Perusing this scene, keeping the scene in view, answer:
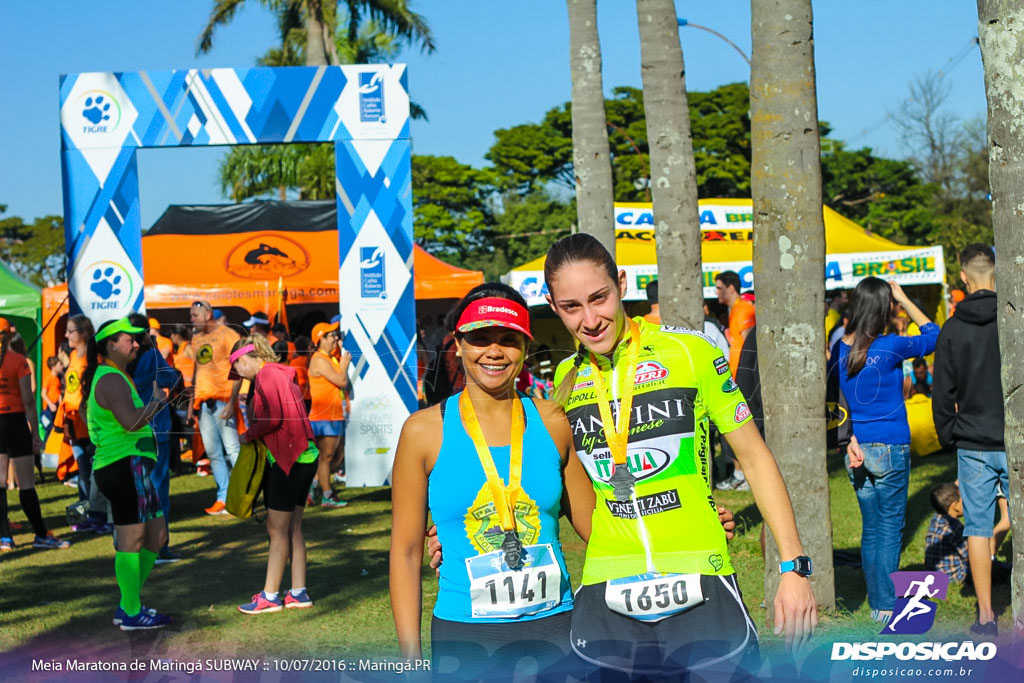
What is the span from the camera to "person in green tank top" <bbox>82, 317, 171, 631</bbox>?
632 cm

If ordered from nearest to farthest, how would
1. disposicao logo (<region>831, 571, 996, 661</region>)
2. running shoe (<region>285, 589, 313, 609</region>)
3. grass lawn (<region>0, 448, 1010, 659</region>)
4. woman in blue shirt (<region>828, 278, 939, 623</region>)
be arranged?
disposicao logo (<region>831, 571, 996, 661</region>) < woman in blue shirt (<region>828, 278, 939, 623</region>) < grass lawn (<region>0, 448, 1010, 659</region>) < running shoe (<region>285, 589, 313, 609</region>)

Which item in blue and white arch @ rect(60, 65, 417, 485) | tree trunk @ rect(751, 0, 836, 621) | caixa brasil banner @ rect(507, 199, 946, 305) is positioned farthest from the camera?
caixa brasil banner @ rect(507, 199, 946, 305)

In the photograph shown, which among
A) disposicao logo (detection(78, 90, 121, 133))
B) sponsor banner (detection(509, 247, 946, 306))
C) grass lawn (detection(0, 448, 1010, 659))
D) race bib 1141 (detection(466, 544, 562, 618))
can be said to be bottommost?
grass lawn (detection(0, 448, 1010, 659))

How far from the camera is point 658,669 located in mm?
2709

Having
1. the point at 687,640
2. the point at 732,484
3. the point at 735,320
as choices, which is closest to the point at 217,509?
the point at 732,484

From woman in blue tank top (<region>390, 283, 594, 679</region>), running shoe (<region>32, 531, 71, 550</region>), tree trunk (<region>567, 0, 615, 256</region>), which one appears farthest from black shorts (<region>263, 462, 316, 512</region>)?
woman in blue tank top (<region>390, 283, 594, 679</region>)

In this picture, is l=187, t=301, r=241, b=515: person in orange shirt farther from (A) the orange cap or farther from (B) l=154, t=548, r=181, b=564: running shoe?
(A) the orange cap

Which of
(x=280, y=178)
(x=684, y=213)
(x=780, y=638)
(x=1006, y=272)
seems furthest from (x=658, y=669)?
(x=280, y=178)

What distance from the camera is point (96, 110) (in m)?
11.1

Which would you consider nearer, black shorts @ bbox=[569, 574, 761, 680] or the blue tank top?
black shorts @ bbox=[569, 574, 761, 680]

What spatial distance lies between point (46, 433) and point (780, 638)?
559 inches

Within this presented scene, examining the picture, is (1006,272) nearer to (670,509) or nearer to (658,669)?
(670,509)

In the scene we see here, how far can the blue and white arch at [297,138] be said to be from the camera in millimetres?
11031

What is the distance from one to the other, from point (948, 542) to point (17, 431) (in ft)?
26.2
